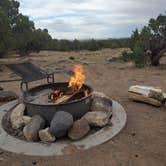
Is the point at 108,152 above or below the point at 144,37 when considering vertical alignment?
below

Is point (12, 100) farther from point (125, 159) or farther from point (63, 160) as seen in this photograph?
point (125, 159)

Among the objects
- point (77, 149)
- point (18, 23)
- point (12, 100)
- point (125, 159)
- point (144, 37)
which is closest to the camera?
point (125, 159)

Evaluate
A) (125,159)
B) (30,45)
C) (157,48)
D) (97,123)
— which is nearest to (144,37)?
(157,48)

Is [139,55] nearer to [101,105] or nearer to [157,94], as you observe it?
[157,94]

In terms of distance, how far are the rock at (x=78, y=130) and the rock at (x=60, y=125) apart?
92 mm

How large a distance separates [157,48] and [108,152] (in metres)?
9.57

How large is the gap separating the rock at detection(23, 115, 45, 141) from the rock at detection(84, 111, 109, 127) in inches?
33.1

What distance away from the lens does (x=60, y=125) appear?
3812 mm

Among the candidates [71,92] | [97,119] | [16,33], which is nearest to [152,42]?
[71,92]

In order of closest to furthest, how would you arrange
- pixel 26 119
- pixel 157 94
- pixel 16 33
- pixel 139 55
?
pixel 26 119 → pixel 157 94 → pixel 139 55 → pixel 16 33

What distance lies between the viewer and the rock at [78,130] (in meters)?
3.87

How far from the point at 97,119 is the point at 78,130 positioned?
48 centimetres

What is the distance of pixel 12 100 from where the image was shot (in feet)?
20.6

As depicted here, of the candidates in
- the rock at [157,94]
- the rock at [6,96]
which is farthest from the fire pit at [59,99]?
the rock at [157,94]
